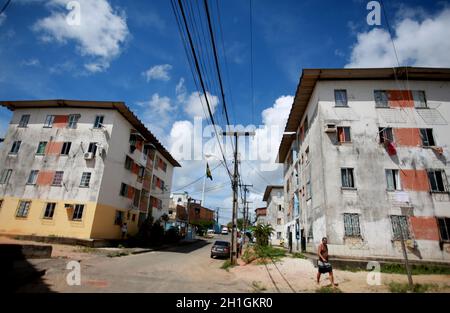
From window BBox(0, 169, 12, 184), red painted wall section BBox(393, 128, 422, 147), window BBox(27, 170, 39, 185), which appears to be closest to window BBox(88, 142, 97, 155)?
window BBox(27, 170, 39, 185)

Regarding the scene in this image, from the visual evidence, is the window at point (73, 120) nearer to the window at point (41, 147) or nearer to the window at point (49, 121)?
the window at point (49, 121)

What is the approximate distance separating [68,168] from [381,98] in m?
28.6

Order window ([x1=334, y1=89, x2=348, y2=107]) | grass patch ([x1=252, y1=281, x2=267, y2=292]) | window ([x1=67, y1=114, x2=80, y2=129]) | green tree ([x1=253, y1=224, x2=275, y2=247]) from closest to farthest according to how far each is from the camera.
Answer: grass patch ([x1=252, y1=281, x2=267, y2=292])
window ([x1=334, y1=89, x2=348, y2=107])
green tree ([x1=253, y1=224, x2=275, y2=247])
window ([x1=67, y1=114, x2=80, y2=129])

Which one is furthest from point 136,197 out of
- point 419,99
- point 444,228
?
point 419,99

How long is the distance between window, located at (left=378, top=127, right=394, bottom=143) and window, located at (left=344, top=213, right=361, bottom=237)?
6141 millimetres

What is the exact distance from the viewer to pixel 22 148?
2602 cm

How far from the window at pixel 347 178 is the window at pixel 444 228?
5834 mm

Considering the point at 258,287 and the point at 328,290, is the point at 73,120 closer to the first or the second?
the point at 258,287

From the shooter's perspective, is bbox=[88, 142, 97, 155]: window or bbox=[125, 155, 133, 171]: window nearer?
bbox=[88, 142, 97, 155]: window

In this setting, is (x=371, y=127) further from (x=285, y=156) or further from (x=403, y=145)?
(x=285, y=156)

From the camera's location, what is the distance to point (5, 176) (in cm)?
2512

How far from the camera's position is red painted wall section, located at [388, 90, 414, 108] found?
19000 mm

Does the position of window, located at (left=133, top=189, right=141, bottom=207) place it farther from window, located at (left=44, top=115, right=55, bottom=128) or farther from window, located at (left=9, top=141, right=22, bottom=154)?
window, located at (left=9, top=141, right=22, bottom=154)
